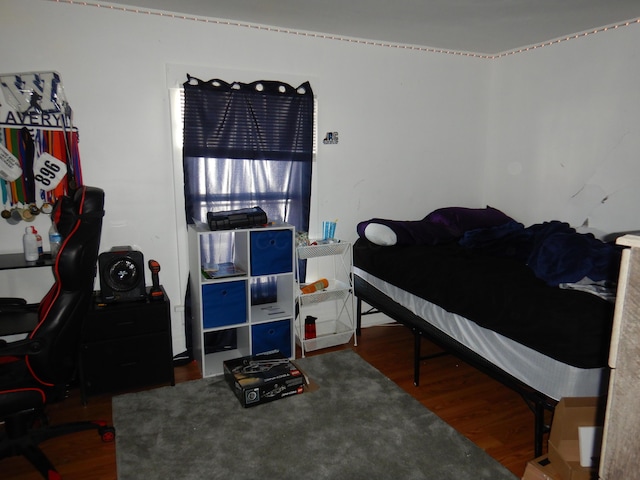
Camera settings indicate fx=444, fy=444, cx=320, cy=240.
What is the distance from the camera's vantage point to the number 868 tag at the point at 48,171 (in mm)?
2611

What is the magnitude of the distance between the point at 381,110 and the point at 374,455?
2512 millimetres

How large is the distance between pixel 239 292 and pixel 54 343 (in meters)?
1.24

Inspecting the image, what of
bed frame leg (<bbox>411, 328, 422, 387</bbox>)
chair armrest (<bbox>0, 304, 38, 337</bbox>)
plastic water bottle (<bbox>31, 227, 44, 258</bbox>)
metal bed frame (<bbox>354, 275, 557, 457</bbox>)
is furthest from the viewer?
bed frame leg (<bbox>411, 328, 422, 387</bbox>)

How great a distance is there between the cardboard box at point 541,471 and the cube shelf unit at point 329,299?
1.65 meters

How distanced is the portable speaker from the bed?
1.57 meters

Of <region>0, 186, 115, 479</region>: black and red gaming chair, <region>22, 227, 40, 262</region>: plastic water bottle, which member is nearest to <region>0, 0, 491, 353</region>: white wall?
<region>22, 227, 40, 262</region>: plastic water bottle

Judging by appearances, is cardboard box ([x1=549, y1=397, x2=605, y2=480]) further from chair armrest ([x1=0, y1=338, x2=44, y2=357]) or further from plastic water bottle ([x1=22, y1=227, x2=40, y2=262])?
plastic water bottle ([x1=22, y1=227, x2=40, y2=262])

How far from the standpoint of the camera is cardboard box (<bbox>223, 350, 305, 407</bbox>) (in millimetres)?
2553

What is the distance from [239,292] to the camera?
2881 millimetres

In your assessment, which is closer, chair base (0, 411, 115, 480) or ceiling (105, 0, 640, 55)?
chair base (0, 411, 115, 480)

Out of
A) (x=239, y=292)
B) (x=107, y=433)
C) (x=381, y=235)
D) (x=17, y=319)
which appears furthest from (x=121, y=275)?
(x=381, y=235)

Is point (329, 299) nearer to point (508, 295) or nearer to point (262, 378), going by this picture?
point (262, 378)

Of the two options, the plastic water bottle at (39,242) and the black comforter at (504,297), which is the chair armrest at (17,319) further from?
the black comforter at (504,297)

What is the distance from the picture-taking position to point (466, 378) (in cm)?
288
